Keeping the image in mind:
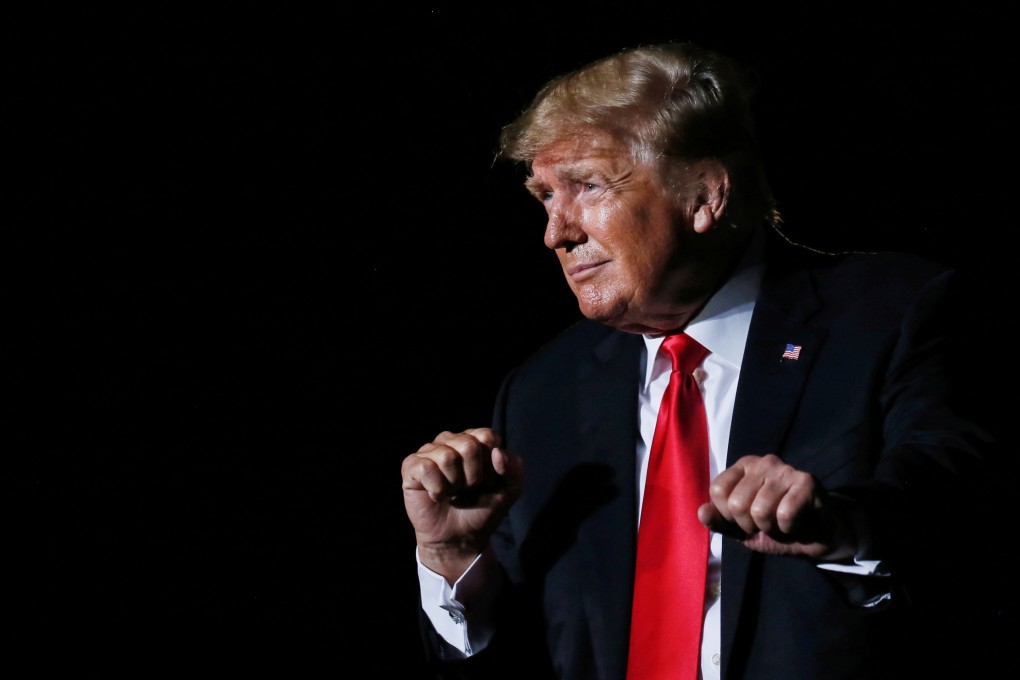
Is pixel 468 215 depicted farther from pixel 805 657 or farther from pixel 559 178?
pixel 805 657

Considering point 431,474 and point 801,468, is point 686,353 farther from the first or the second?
point 431,474

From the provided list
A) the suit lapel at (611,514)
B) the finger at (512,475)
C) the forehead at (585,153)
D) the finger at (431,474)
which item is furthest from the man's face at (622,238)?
the finger at (431,474)

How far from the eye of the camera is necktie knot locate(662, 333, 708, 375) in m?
1.79

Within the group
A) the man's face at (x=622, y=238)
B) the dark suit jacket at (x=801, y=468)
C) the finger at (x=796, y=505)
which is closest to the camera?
the finger at (x=796, y=505)

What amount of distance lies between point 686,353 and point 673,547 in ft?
1.07

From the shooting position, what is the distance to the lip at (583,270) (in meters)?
1.83

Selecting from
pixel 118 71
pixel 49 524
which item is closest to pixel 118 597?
pixel 49 524

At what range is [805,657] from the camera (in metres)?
1.52

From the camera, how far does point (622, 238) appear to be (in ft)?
5.96

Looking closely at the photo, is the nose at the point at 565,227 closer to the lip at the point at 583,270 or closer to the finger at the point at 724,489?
the lip at the point at 583,270

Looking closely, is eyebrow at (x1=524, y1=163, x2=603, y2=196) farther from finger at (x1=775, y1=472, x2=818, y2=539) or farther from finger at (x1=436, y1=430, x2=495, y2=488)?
finger at (x1=775, y1=472, x2=818, y2=539)

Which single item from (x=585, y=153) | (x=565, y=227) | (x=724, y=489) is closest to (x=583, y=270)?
(x=565, y=227)

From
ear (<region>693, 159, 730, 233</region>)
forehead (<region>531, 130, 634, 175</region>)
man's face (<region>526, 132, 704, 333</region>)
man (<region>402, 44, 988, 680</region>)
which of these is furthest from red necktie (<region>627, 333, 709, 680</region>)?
forehead (<region>531, 130, 634, 175</region>)

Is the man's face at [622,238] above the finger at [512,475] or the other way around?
above
